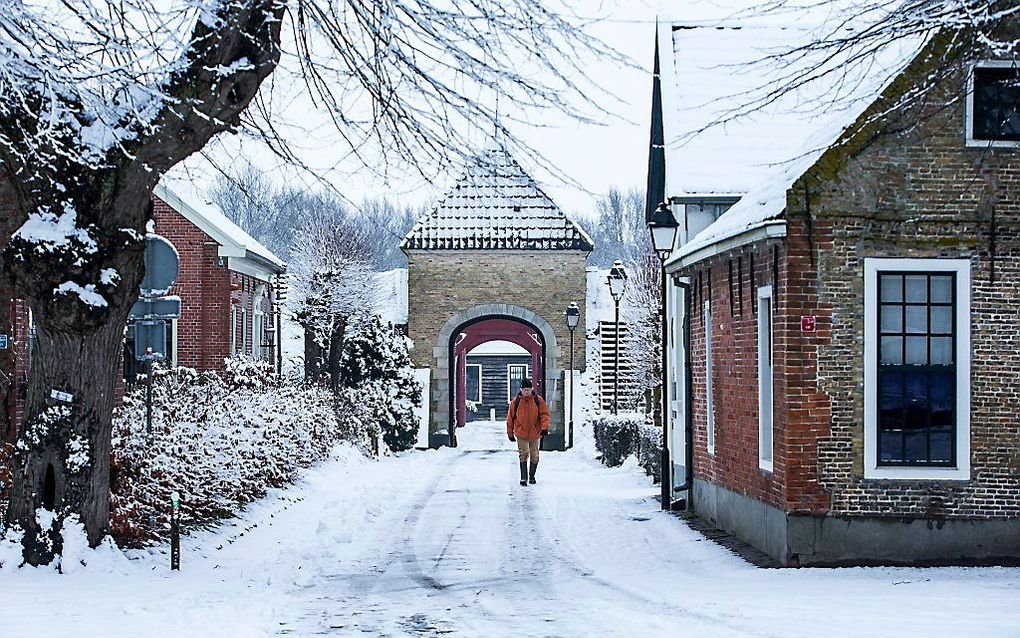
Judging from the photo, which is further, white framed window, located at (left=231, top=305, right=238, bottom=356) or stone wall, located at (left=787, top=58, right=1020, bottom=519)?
white framed window, located at (left=231, top=305, right=238, bottom=356)

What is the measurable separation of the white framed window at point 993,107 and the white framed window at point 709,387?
4810 millimetres

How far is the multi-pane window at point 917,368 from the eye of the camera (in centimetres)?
1298

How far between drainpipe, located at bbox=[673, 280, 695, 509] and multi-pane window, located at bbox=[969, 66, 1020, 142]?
601cm

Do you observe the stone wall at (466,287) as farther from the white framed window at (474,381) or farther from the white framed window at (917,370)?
the white framed window at (474,381)

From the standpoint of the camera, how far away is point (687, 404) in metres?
19.1

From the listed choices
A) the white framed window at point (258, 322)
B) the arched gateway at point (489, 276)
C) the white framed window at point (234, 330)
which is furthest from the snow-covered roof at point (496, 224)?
the white framed window at point (234, 330)

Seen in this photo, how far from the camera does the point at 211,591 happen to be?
35.2ft

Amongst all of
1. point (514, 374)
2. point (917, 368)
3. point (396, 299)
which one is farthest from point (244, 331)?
point (514, 374)

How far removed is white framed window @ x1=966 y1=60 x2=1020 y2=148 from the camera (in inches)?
511

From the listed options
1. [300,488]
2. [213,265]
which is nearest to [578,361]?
[213,265]

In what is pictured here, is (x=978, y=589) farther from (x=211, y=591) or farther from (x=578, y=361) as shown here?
(x=578, y=361)

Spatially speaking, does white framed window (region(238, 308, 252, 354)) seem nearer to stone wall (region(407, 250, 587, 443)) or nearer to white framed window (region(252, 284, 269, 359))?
white framed window (region(252, 284, 269, 359))

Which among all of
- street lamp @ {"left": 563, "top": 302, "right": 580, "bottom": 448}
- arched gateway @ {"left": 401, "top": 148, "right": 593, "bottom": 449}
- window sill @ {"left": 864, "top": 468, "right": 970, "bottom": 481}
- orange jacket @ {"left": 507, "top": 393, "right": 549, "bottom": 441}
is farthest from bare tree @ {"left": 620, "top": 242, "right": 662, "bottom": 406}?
window sill @ {"left": 864, "top": 468, "right": 970, "bottom": 481}

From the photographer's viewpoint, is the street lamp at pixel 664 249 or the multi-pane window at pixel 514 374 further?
the multi-pane window at pixel 514 374
